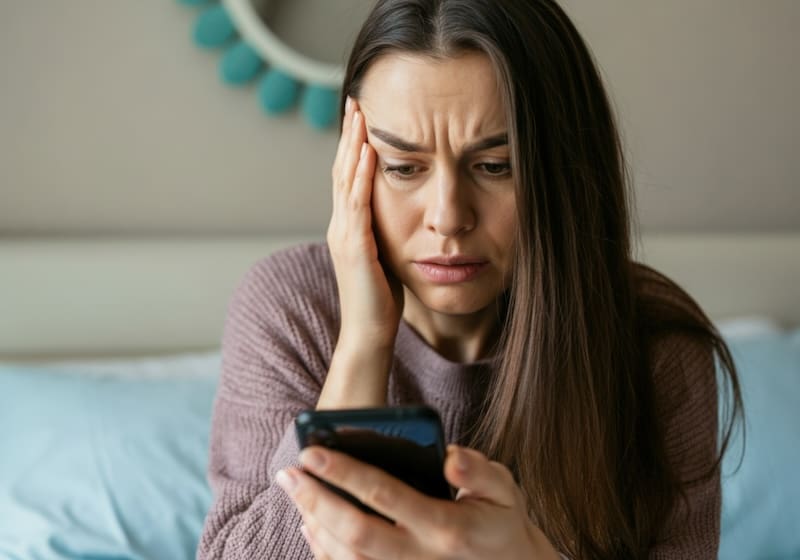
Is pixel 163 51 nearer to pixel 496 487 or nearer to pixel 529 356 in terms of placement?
pixel 529 356

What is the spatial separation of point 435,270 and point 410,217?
0.21 feet

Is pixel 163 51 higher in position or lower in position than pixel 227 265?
higher

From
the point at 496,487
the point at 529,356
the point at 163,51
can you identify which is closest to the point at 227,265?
the point at 163,51

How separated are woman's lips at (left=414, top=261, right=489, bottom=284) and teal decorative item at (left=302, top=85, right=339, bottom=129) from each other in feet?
3.55

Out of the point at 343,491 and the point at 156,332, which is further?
the point at 156,332

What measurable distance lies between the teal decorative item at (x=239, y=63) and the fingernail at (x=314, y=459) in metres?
1.49

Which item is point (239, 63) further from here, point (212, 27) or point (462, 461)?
point (462, 461)

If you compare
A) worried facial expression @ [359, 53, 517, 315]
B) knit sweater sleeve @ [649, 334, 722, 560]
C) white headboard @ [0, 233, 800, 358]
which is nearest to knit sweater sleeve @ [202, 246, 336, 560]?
worried facial expression @ [359, 53, 517, 315]

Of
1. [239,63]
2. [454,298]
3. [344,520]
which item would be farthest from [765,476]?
[239,63]

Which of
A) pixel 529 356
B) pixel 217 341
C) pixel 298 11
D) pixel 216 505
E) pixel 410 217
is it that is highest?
pixel 298 11

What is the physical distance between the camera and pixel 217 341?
2039 millimetres

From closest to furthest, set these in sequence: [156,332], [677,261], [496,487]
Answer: [496,487]
[156,332]
[677,261]

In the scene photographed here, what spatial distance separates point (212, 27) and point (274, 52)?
0.13m

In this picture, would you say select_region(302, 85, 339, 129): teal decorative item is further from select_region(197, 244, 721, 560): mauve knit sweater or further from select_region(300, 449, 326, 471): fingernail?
select_region(300, 449, 326, 471): fingernail
